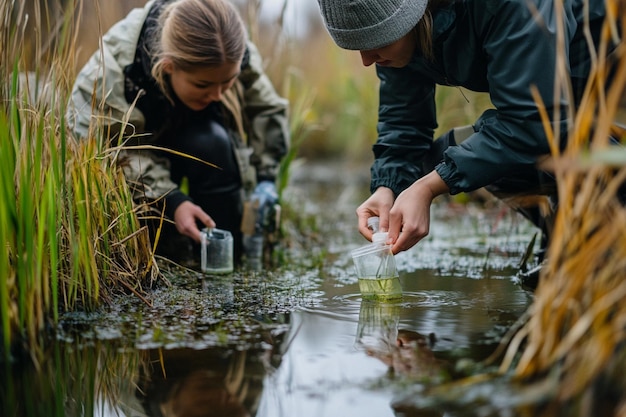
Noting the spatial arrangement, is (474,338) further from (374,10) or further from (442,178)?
(374,10)

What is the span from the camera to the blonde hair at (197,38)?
291 centimetres

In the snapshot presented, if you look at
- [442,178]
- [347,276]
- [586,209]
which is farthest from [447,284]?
[586,209]

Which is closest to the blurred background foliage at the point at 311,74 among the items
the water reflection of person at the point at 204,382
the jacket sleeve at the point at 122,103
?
the jacket sleeve at the point at 122,103

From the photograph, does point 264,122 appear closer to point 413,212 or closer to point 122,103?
point 122,103

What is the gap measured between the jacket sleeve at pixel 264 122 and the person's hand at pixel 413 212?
59.1 inches

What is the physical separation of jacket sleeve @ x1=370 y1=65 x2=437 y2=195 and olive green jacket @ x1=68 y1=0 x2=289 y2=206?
2.86 feet

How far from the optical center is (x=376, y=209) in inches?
96.9

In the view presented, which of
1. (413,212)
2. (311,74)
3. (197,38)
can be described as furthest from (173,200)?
(311,74)

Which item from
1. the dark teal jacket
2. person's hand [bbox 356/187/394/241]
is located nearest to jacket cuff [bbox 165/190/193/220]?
person's hand [bbox 356/187/394/241]

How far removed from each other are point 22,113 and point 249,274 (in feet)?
3.72

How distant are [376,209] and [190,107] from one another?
3.66ft

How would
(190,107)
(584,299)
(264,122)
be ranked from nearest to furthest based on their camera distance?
(584,299), (190,107), (264,122)

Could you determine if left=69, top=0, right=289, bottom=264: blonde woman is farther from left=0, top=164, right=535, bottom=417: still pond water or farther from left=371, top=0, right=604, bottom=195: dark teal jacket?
left=371, top=0, right=604, bottom=195: dark teal jacket

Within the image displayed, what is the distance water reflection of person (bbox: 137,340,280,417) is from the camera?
1589mm
